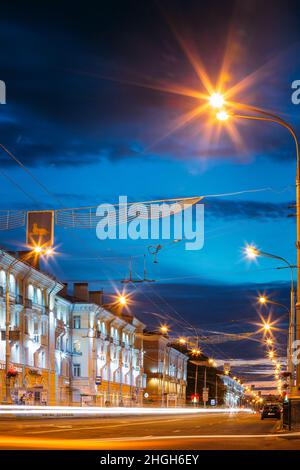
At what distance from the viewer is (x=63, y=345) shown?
79688mm

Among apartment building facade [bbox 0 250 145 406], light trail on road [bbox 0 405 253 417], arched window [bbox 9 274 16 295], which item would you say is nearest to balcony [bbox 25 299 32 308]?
apartment building facade [bbox 0 250 145 406]

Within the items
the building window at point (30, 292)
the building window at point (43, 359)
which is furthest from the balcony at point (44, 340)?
the building window at point (30, 292)

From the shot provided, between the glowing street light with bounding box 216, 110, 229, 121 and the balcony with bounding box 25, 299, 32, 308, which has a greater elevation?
the glowing street light with bounding box 216, 110, 229, 121

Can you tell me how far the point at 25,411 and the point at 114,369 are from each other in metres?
52.7

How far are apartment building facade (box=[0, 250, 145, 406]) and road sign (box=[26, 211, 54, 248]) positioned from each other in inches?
764

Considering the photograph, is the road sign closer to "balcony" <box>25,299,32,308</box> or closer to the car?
the car

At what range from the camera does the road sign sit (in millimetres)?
26094

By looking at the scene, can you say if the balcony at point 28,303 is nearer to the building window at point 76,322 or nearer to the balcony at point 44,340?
the balcony at point 44,340

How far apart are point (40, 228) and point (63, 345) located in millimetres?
54834

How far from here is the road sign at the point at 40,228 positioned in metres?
26.1

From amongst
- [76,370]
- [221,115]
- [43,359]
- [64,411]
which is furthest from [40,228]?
[76,370]

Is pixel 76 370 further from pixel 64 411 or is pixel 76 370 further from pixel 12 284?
pixel 64 411
